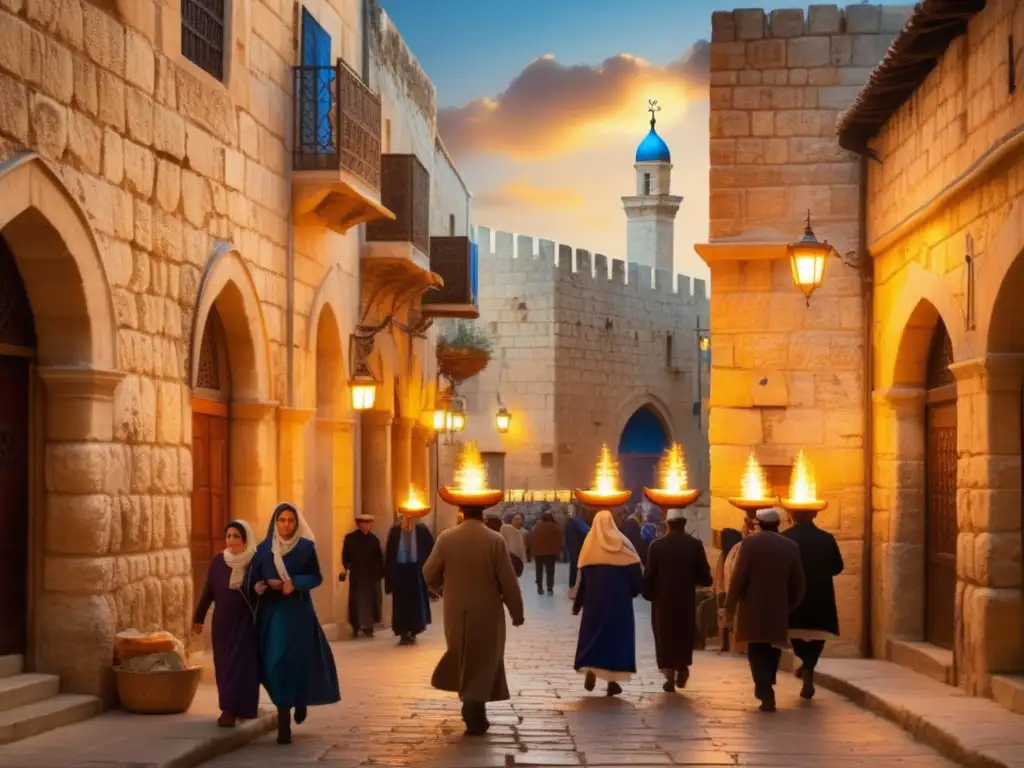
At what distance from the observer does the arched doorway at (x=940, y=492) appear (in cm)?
1367

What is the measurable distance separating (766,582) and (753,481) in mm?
2328

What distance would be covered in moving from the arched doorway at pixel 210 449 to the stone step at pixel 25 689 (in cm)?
312

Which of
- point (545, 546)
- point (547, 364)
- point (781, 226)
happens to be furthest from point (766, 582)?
point (547, 364)

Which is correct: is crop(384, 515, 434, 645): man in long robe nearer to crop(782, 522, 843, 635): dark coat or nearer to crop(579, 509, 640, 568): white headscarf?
crop(579, 509, 640, 568): white headscarf

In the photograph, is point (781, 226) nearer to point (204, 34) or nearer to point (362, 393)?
point (362, 393)

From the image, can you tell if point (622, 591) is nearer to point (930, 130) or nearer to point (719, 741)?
point (719, 741)

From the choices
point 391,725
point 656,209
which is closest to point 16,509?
point 391,725

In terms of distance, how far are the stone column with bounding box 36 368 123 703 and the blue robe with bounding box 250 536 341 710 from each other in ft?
3.15

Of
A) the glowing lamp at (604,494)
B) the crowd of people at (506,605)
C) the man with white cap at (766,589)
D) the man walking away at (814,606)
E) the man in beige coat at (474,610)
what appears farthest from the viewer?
the glowing lamp at (604,494)

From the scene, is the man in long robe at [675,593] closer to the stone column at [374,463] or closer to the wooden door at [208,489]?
the wooden door at [208,489]

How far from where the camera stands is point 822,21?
1636cm

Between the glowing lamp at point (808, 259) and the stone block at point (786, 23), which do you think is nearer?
the glowing lamp at point (808, 259)

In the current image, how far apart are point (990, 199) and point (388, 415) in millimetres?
10634

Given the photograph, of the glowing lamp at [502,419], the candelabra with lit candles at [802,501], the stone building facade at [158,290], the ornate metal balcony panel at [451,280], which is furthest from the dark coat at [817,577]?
the glowing lamp at [502,419]
